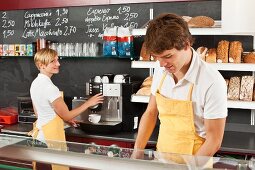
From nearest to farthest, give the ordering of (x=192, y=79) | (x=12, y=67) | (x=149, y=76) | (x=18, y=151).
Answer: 1. (x=18, y=151)
2. (x=192, y=79)
3. (x=149, y=76)
4. (x=12, y=67)

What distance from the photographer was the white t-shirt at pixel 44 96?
317 centimetres

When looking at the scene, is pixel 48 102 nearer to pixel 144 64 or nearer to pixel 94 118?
pixel 94 118

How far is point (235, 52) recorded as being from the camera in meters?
3.25

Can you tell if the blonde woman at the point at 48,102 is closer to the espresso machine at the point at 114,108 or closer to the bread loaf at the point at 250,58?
the espresso machine at the point at 114,108

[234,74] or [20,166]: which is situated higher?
[234,74]

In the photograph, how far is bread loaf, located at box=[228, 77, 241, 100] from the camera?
3.27m

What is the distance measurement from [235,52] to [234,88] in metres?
0.30

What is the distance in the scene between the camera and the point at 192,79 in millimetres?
2049

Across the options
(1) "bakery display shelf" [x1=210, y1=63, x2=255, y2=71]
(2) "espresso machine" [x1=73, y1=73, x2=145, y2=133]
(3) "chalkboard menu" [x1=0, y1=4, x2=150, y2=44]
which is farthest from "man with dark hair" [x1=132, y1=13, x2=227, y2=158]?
(3) "chalkboard menu" [x1=0, y1=4, x2=150, y2=44]

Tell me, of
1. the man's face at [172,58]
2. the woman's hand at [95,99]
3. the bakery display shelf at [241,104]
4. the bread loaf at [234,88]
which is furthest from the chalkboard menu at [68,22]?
the man's face at [172,58]

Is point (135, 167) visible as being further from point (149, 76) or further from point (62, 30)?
point (62, 30)

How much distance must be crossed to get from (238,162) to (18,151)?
0.98 meters

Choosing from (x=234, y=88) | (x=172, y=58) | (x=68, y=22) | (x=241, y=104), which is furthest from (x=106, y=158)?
(x=68, y=22)

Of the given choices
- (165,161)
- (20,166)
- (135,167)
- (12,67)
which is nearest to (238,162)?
(165,161)
